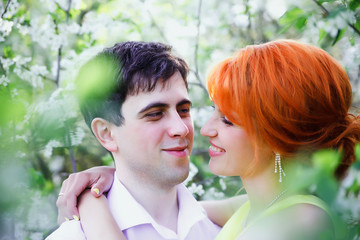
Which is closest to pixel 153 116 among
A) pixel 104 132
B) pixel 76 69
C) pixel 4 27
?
pixel 104 132

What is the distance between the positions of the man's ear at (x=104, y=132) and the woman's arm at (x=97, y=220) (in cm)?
29

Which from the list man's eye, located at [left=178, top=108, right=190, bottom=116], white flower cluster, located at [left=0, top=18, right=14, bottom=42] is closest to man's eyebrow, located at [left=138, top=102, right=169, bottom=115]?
man's eye, located at [left=178, top=108, right=190, bottom=116]

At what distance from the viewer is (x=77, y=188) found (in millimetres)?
1948

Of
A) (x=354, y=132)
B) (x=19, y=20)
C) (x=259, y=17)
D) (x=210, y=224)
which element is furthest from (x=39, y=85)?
(x=259, y=17)

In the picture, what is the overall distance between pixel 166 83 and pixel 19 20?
1.51 metres

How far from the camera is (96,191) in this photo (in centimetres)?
194

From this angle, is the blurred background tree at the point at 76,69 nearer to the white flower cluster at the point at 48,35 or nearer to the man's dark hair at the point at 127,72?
the white flower cluster at the point at 48,35

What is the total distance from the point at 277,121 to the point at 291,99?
112 mm

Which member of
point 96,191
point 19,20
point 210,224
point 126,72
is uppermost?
point 19,20

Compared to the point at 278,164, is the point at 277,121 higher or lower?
higher

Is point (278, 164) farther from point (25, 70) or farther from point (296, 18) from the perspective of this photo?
point (25, 70)

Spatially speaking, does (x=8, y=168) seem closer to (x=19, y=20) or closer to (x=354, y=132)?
(x=354, y=132)

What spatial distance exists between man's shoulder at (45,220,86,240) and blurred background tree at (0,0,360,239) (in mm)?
162

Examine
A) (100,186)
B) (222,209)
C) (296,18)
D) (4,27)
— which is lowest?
(222,209)
